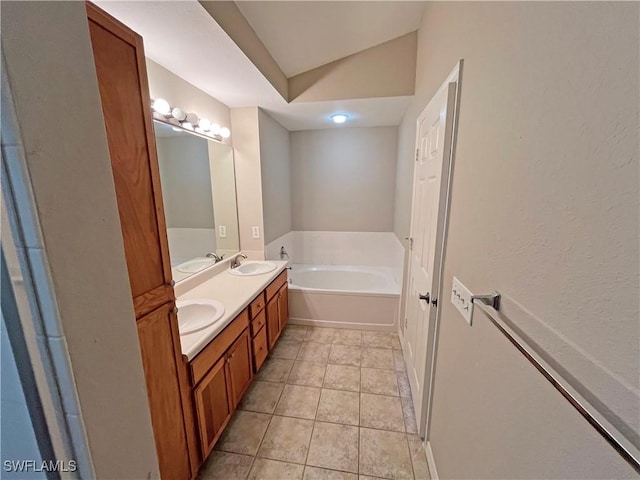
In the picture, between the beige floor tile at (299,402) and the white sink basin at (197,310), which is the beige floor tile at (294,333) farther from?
the white sink basin at (197,310)

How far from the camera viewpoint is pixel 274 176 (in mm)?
3076

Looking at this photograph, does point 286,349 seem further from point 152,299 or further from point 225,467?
point 152,299

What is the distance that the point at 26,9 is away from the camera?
37 centimetres

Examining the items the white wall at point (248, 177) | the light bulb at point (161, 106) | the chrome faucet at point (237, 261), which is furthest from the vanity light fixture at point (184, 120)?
the chrome faucet at point (237, 261)

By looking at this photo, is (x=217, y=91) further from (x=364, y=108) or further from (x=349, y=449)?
(x=349, y=449)

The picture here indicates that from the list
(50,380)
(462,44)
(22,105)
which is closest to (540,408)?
(50,380)

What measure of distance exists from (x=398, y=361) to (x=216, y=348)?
65.9 inches

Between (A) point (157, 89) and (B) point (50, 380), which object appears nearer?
(B) point (50, 380)

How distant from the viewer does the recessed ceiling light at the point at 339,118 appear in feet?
9.23

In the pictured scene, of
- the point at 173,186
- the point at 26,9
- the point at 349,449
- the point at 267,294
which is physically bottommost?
the point at 349,449

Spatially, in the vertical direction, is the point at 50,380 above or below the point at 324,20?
below

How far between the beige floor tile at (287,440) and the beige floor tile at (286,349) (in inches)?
26.6

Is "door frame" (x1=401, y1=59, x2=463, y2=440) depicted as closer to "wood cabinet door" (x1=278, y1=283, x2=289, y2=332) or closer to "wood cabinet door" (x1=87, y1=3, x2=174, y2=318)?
"wood cabinet door" (x1=87, y1=3, x2=174, y2=318)

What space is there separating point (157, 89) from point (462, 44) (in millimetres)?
1752
